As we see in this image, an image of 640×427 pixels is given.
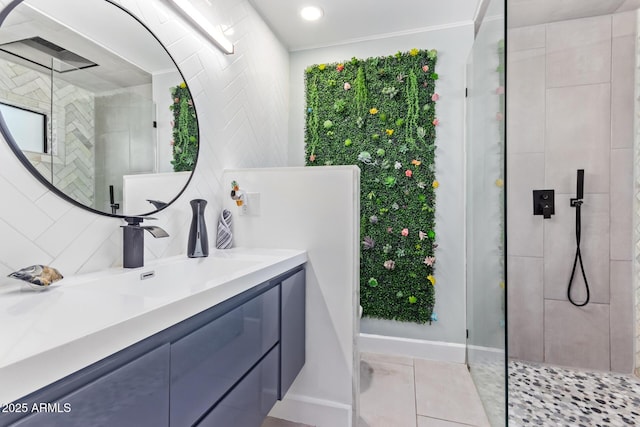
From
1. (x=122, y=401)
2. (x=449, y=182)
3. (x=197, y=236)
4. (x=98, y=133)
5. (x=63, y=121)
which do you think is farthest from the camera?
(x=449, y=182)

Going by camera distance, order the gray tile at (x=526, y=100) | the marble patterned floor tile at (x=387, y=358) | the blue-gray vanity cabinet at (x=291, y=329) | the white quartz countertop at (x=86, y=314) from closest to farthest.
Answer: the white quartz countertop at (x=86, y=314) → the blue-gray vanity cabinet at (x=291, y=329) → the gray tile at (x=526, y=100) → the marble patterned floor tile at (x=387, y=358)

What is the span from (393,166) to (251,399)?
1850 mm

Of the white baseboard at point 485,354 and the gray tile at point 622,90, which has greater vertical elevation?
the gray tile at point 622,90

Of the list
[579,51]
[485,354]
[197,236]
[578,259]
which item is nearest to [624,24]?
[579,51]

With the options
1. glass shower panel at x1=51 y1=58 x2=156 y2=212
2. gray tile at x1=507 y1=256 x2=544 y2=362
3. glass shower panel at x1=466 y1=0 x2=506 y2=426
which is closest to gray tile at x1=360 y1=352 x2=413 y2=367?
glass shower panel at x1=466 y1=0 x2=506 y2=426

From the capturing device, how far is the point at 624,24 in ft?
6.60

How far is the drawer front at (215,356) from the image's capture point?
0.72 metres

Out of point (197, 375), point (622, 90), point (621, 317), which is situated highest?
point (622, 90)

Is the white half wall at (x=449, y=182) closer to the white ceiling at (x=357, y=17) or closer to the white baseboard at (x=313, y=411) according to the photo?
the white ceiling at (x=357, y=17)

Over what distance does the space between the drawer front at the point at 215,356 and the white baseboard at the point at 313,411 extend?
25.2 inches

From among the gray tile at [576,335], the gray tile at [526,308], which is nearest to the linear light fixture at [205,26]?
the gray tile at [526,308]

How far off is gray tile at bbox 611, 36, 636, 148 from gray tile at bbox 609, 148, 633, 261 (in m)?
0.09

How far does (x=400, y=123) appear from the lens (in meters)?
2.35

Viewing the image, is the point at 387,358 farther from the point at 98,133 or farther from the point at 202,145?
the point at 98,133
